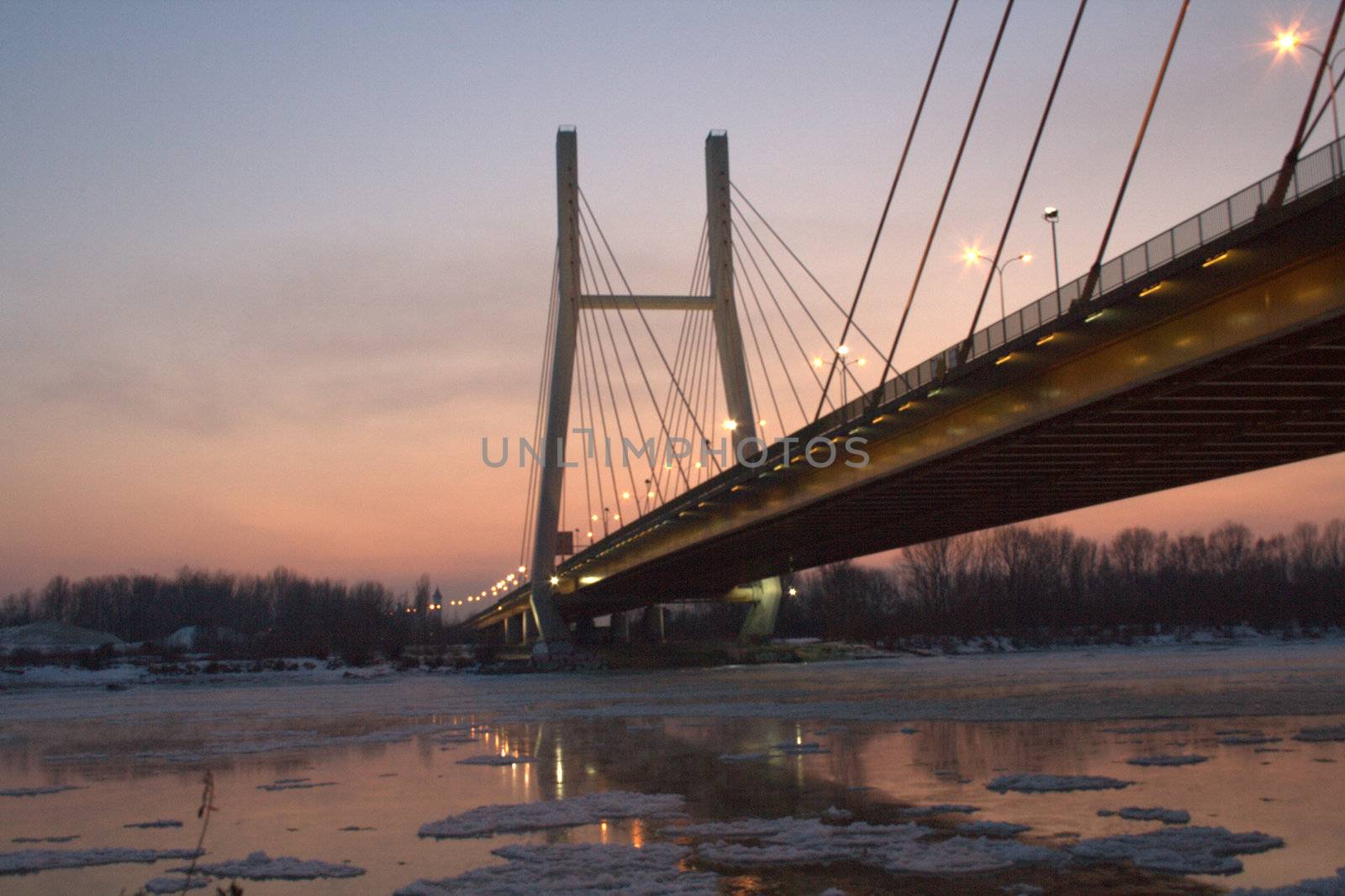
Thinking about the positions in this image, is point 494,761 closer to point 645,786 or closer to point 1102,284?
point 645,786

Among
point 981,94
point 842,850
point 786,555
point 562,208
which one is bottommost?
point 842,850

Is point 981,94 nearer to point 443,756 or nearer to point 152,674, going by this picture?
point 443,756

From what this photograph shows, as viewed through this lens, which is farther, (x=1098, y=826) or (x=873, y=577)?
(x=873, y=577)

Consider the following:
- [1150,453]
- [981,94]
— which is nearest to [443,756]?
[981,94]

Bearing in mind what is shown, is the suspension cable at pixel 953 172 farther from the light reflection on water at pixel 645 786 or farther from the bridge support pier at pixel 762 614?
the bridge support pier at pixel 762 614

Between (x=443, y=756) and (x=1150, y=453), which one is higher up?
(x=1150, y=453)

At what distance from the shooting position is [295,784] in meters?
18.4

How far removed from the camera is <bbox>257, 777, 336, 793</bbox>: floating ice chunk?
707 inches

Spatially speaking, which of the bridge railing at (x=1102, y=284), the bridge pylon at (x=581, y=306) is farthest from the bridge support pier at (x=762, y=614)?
the bridge railing at (x=1102, y=284)

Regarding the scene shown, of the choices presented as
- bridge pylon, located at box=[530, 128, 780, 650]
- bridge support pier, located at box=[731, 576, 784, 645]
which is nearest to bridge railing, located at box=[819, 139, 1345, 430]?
bridge pylon, located at box=[530, 128, 780, 650]

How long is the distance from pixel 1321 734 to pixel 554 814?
42.3ft

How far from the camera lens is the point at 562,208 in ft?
241

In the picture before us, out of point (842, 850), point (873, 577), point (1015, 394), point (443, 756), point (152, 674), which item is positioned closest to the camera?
point (842, 850)

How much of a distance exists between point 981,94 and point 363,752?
2277 cm
